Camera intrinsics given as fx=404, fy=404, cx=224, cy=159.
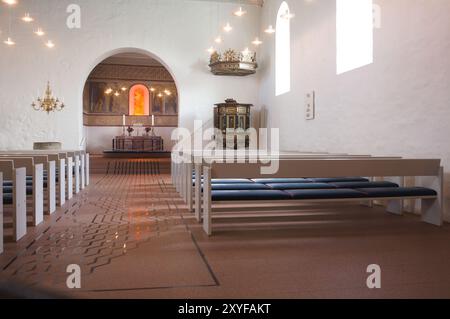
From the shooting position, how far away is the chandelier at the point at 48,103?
10742mm

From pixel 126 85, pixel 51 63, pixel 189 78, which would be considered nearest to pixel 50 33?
pixel 51 63

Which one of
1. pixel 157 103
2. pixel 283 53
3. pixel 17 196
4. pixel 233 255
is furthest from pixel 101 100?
pixel 233 255

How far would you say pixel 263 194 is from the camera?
428 cm

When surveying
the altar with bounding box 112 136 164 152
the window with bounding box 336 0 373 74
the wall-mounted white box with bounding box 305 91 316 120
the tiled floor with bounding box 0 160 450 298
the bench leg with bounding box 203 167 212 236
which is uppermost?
the window with bounding box 336 0 373 74

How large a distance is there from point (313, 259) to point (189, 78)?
9763 millimetres

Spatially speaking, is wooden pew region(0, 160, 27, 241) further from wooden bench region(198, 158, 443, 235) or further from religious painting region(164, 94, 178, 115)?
religious painting region(164, 94, 178, 115)

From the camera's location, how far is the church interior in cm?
291

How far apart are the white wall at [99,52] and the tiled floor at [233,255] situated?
7232 millimetres

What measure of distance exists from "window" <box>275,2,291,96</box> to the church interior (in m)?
0.08

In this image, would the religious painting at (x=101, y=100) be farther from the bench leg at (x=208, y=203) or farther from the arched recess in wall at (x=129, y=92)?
the bench leg at (x=208, y=203)

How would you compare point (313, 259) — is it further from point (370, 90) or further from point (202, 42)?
point (202, 42)

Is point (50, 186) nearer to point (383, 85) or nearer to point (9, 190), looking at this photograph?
point (9, 190)

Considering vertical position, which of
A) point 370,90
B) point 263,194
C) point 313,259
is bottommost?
point 313,259

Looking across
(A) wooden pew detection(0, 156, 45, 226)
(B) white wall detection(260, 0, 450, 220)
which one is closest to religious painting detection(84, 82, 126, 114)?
(B) white wall detection(260, 0, 450, 220)
